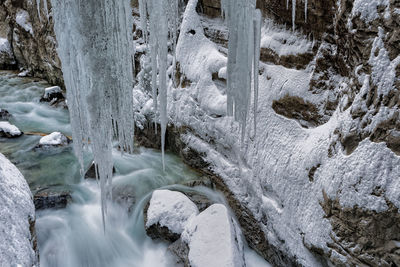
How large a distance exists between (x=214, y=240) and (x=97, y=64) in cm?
243

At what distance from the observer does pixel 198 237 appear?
3.75 metres

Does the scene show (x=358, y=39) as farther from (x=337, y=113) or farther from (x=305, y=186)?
(x=305, y=186)

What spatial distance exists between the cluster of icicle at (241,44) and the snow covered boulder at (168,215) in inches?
69.7

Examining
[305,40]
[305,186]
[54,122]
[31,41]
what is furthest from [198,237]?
[31,41]

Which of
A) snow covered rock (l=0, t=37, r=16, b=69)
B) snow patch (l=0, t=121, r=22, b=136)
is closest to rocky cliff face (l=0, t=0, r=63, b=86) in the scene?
snow covered rock (l=0, t=37, r=16, b=69)

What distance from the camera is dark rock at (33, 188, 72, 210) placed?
486cm

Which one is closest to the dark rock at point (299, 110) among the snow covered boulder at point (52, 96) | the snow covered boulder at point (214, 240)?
the snow covered boulder at point (214, 240)

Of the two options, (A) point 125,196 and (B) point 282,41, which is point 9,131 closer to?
(A) point 125,196

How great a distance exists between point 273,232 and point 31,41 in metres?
12.7

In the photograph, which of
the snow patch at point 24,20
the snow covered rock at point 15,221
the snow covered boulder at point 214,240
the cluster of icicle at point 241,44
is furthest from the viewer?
the snow patch at point 24,20

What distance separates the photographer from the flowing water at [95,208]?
14.0 ft

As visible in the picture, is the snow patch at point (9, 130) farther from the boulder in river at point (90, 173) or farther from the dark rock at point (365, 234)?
the dark rock at point (365, 234)

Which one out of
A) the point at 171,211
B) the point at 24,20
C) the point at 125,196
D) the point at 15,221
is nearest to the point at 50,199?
the point at 125,196

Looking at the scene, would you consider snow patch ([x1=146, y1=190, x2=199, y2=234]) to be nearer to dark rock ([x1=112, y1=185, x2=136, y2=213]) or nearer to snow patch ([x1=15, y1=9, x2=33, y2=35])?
dark rock ([x1=112, y1=185, x2=136, y2=213])
